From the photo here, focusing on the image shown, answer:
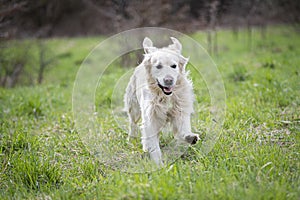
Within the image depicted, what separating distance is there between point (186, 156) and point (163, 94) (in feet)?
2.06

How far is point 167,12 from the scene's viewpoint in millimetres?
11945

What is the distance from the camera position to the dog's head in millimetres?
3023

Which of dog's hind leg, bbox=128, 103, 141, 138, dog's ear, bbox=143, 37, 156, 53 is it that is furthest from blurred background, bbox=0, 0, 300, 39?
dog's ear, bbox=143, 37, 156, 53

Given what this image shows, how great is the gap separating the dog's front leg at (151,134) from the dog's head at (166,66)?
1.05 feet

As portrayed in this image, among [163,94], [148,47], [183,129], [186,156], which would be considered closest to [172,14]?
[148,47]

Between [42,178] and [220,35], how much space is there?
14889 millimetres

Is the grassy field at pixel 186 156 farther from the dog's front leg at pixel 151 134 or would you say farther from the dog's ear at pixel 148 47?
the dog's ear at pixel 148 47

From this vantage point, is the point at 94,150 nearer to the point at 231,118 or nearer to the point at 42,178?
the point at 42,178

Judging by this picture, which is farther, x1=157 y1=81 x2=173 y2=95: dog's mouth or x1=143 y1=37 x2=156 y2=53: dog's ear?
x1=143 y1=37 x2=156 y2=53: dog's ear

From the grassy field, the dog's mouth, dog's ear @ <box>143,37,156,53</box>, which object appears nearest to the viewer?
the grassy field

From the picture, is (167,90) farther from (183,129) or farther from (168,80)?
(183,129)

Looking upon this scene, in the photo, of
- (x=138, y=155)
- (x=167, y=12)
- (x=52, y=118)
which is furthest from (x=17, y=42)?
(x=138, y=155)

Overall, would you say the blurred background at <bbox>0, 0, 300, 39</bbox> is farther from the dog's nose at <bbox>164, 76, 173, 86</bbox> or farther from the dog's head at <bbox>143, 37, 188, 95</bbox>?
the dog's nose at <bbox>164, 76, 173, 86</bbox>

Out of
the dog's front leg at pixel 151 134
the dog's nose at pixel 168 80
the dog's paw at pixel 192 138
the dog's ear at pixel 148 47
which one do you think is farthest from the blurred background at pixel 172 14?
the dog's paw at pixel 192 138
